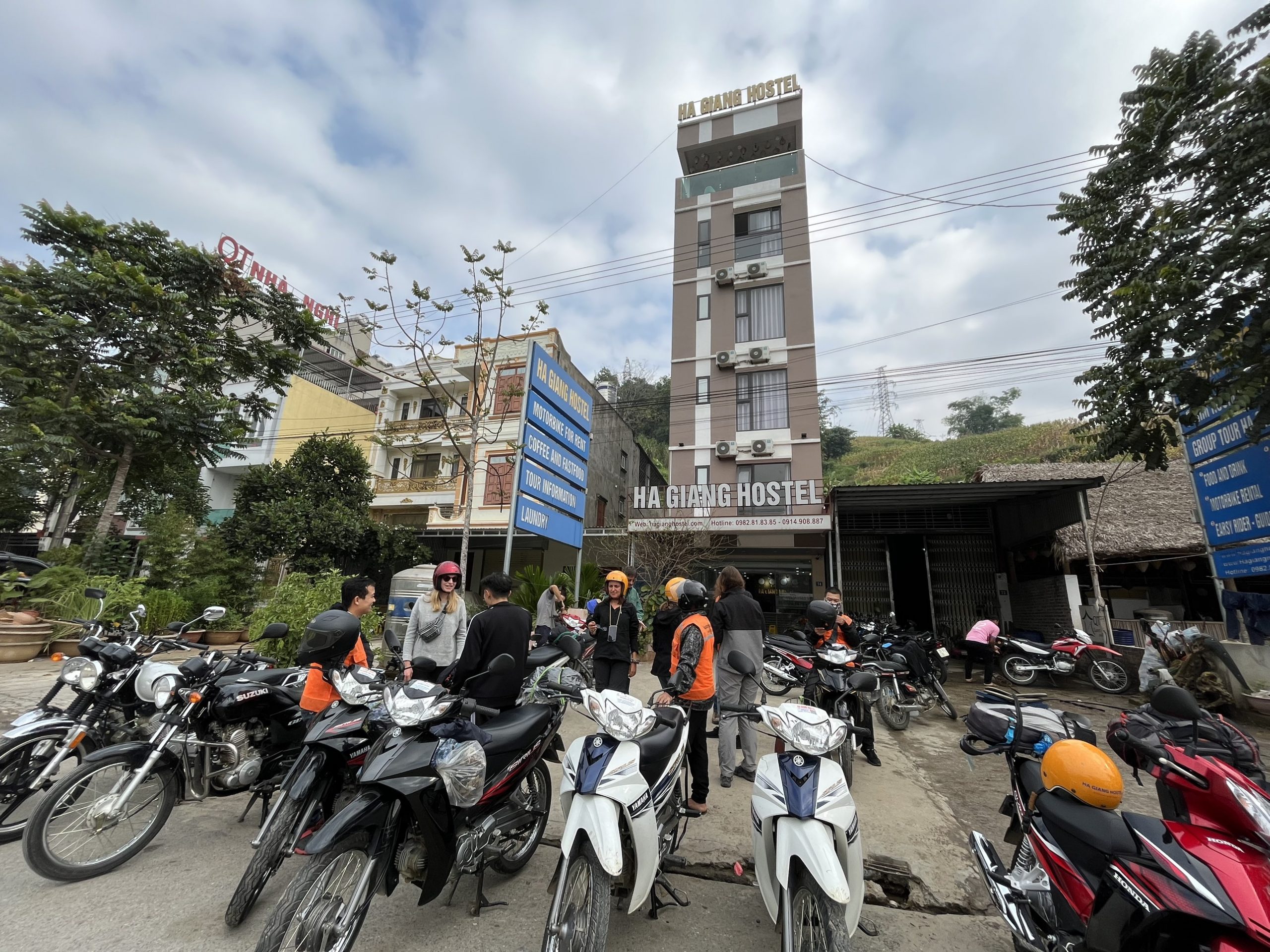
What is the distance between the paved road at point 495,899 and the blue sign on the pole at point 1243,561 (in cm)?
591

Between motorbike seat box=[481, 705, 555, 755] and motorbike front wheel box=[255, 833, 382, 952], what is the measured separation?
61cm

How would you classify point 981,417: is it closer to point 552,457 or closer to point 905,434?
point 905,434

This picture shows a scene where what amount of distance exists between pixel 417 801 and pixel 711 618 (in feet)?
8.81

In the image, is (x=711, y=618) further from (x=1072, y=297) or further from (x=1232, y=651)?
(x=1232, y=651)

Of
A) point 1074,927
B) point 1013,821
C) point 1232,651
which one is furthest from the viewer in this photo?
point 1232,651

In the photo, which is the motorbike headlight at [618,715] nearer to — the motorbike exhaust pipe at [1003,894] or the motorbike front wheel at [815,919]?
the motorbike front wheel at [815,919]

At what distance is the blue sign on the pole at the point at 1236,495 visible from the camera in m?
6.41

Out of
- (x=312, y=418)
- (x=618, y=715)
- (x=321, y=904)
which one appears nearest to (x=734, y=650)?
(x=618, y=715)

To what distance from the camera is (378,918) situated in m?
2.34

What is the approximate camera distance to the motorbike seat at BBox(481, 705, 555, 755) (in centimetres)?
245

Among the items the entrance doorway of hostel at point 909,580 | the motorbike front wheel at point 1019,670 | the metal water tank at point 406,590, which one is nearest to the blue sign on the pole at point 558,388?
the metal water tank at point 406,590

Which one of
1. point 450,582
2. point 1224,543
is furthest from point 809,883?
point 1224,543

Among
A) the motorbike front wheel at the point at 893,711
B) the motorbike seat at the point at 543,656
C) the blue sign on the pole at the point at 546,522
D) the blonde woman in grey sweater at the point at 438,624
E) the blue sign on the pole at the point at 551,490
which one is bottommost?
the motorbike front wheel at the point at 893,711

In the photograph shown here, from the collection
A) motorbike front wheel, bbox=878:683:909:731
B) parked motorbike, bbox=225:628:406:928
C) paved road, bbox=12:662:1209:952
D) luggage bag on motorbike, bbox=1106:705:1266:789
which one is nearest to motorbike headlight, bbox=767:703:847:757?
paved road, bbox=12:662:1209:952
